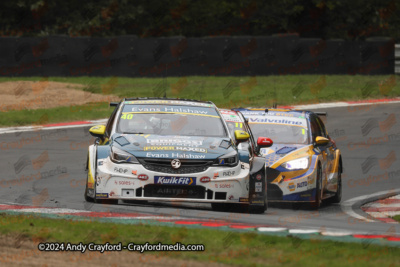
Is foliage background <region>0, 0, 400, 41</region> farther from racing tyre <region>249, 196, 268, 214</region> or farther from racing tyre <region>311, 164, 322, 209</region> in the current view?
racing tyre <region>249, 196, 268, 214</region>

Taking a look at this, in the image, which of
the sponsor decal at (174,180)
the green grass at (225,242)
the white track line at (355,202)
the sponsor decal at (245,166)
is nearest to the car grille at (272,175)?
the white track line at (355,202)

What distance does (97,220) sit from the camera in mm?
9422

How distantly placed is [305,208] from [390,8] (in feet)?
122

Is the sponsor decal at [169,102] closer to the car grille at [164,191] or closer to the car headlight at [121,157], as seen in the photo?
the car headlight at [121,157]

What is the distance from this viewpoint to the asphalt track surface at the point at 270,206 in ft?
34.9

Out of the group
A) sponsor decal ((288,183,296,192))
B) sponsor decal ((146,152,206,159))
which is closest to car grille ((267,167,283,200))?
sponsor decal ((288,183,296,192))

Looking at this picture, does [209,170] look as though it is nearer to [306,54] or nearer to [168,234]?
[168,234]

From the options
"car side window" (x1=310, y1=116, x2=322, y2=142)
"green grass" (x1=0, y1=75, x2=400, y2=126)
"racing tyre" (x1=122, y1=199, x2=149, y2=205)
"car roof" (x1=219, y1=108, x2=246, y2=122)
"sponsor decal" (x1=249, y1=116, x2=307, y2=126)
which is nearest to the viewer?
"racing tyre" (x1=122, y1=199, x2=149, y2=205)

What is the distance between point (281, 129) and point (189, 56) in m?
19.2

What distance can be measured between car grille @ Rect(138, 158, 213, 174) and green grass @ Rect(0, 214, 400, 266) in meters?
1.92

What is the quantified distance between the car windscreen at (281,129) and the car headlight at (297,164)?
2.78 ft

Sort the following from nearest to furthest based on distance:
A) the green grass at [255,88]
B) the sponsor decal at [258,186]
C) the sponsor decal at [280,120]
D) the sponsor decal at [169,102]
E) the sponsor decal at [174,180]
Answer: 1. the sponsor decal at [174,180]
2. the sponsor decal at [258,186]
3. the sponsor decal at [169,102]
4. the sponsor decal at [280,120]
5. the green grass at [255,88]

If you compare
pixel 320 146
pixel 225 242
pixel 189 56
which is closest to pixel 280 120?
pixel 320 146

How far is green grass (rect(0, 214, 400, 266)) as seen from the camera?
7.64 m
